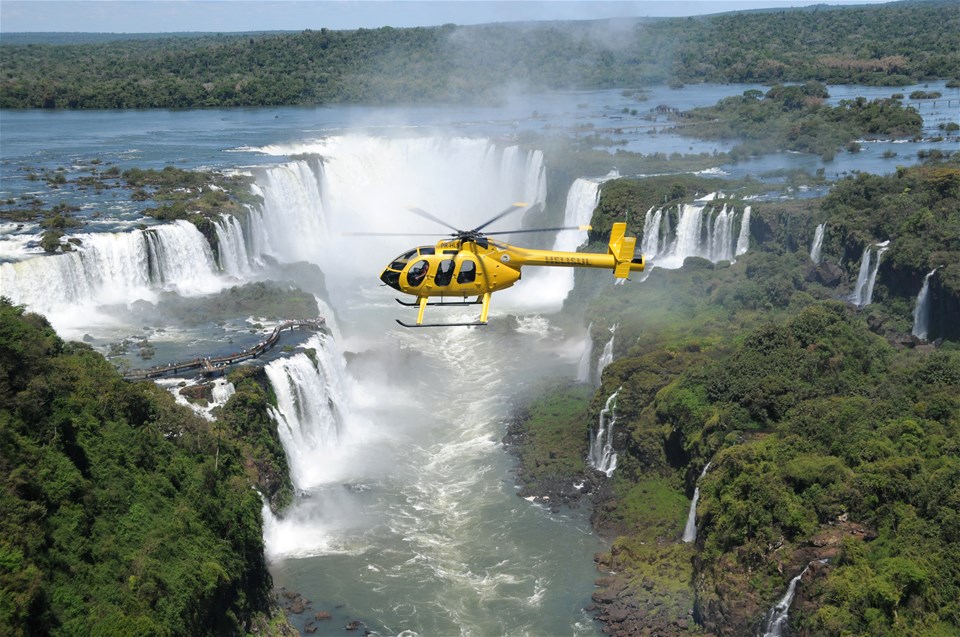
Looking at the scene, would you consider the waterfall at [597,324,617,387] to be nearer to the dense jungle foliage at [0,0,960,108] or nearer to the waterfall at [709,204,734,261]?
the waterfall at [709,204,734,261]

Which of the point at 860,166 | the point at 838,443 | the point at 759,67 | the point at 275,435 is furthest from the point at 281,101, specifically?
the point at 838,443

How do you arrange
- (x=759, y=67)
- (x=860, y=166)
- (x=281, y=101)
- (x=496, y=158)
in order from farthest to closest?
(x=759, y=67)
(x=281, y=101)
(x=496, y=158)
(x=860, y=166)

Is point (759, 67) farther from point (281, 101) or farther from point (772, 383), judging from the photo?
point (772, 383)

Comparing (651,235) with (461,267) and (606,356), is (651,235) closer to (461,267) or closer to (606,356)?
(606,356)

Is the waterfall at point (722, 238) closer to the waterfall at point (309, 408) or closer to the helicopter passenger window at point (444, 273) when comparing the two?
the waterfall at point (309, 408)

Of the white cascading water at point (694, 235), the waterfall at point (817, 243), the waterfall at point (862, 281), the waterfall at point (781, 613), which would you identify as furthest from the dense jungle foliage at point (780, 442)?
the white cascading water at point (694, 235)

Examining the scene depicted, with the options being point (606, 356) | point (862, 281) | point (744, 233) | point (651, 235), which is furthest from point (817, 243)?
point (606, 356)
